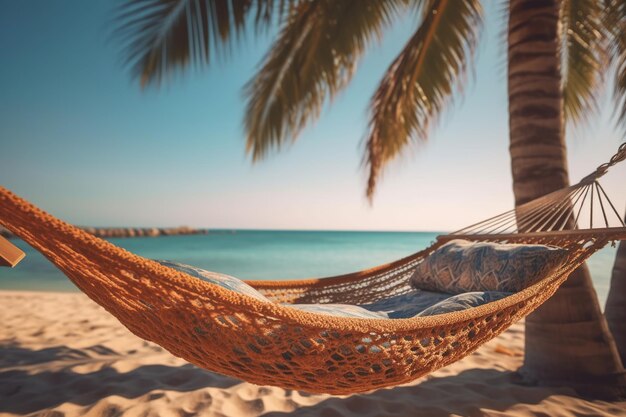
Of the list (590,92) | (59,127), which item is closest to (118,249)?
(590,92)

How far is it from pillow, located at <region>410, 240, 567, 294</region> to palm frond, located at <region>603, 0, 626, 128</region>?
4.40 feet

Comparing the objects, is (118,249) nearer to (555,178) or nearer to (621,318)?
(555,178)

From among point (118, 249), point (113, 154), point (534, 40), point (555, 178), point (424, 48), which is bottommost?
point (118, 249)

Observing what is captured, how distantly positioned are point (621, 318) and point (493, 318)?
3.78ft

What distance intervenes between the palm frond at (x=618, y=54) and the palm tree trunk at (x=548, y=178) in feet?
2.16

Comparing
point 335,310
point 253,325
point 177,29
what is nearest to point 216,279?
point 253,325

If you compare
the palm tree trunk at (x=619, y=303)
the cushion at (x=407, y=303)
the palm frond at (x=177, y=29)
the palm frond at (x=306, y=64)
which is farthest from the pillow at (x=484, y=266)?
the palm frond at (x=177, y=29)

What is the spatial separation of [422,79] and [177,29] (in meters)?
1.49

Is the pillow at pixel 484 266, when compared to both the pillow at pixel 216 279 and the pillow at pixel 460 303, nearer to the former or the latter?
the pillow at pixel 460 303

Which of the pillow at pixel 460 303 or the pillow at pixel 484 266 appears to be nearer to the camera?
the pillow at pixel 460 303

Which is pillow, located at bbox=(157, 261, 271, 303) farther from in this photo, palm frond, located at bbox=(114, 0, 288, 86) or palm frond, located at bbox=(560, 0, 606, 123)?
palm frond, located at bbox=(560, 0, 606, 123)

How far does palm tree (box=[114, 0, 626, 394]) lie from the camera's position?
144 cm

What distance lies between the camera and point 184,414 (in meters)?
1.15

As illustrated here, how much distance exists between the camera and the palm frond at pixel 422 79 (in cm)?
214
